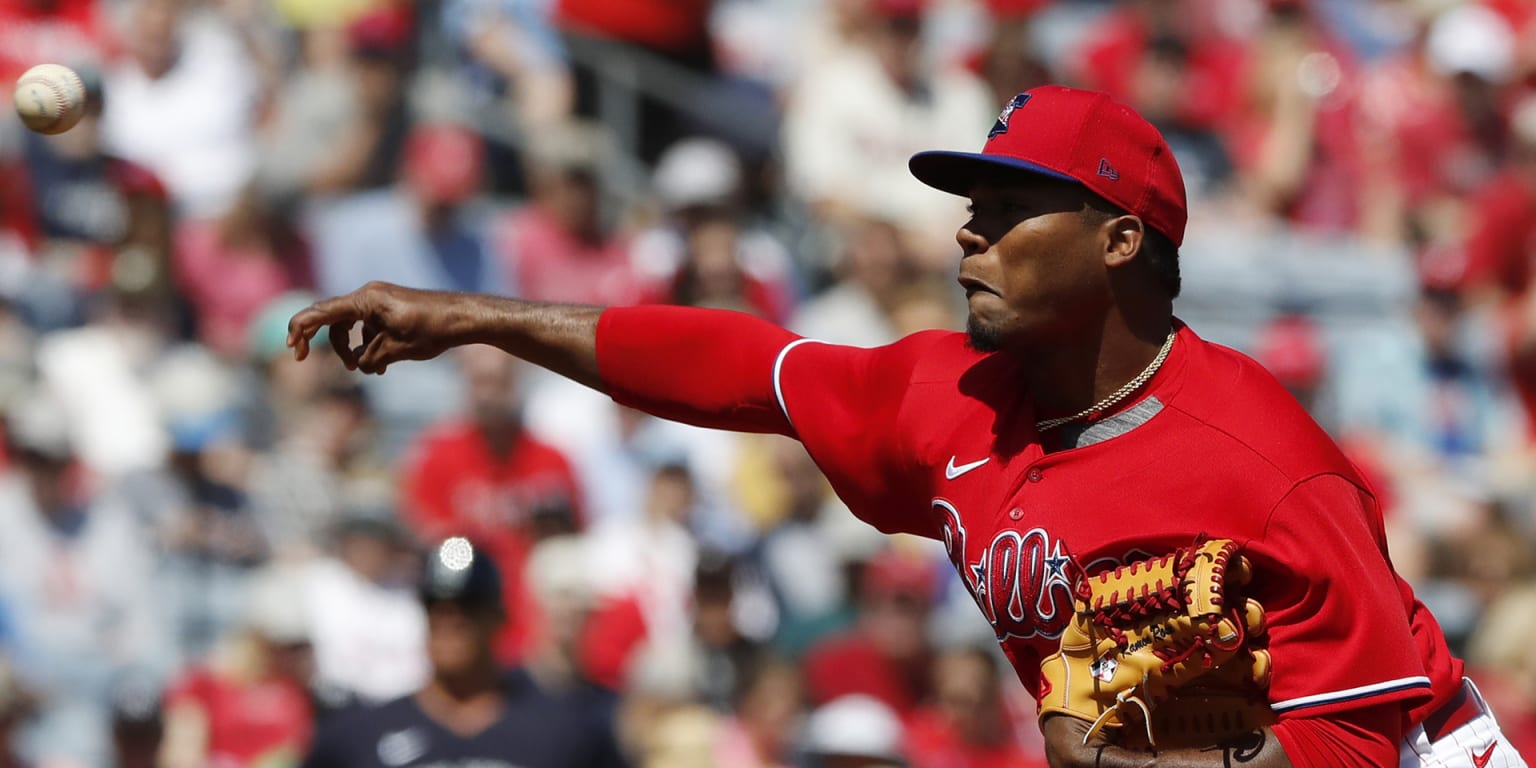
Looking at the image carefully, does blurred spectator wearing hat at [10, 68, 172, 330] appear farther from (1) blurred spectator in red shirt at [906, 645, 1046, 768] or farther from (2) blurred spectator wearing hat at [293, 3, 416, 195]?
(1) blurred spectator in red shirt at [906, 645, 1046, 768]

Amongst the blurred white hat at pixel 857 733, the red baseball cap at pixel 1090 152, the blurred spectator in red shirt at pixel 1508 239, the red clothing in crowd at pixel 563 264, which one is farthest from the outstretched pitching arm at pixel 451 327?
the blurred spectator in red shirt at pixel 1508 239

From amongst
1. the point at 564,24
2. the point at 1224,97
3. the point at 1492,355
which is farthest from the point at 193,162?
the point at 1492,355

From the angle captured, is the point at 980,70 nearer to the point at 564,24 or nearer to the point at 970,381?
the point at 564,24

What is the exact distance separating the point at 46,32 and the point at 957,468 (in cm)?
774

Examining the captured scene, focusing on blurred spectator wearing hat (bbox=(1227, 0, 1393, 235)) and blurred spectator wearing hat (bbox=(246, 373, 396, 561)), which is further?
blurred spectator wearing hat (bbox=(1227, 0, 1393, 235))

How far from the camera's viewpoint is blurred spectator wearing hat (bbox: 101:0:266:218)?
10453 mm

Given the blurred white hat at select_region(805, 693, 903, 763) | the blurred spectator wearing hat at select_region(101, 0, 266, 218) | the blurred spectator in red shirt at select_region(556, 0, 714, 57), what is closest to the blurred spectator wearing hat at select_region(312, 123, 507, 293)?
the blurred spectator wearing hat at select_region(101, 0, 266, 218)

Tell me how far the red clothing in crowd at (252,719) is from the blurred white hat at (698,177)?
2.96 meters

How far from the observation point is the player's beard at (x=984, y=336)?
13.4 feet

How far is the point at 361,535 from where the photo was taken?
8367 millimetres

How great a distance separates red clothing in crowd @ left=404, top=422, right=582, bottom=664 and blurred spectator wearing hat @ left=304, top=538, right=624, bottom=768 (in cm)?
212

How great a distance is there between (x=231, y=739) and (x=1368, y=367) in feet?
19.1

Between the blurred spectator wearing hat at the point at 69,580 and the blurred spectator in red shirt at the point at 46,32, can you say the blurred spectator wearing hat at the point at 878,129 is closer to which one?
the blurred spectator in red shirt at the point at 46,32

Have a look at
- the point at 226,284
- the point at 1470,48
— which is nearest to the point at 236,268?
the point at 226,284
